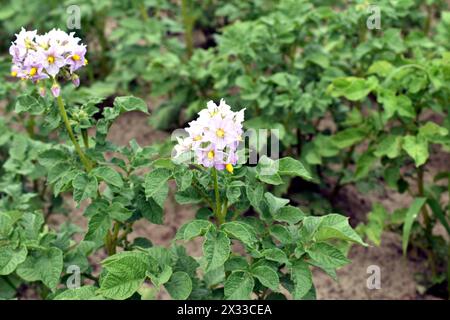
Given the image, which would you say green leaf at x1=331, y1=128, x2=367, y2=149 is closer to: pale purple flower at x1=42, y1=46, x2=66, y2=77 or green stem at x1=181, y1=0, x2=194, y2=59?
green stem at x1=181, y1=0, x2=194, y2=59

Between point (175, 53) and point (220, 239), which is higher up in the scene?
point (175, 53)

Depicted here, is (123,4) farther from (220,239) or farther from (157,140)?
(220,239)

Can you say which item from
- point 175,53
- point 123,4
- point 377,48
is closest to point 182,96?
point 175,53

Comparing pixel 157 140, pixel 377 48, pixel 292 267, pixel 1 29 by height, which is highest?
pixel 1 29

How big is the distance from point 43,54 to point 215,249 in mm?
734

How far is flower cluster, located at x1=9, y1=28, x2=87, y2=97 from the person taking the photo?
207cm

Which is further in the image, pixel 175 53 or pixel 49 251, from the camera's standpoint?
pixel 175 53

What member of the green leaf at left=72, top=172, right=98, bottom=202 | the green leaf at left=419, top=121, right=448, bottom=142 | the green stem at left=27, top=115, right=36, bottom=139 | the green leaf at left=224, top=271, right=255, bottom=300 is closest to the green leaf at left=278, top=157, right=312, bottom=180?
the green leaf at left=224, top=271, right=255, bottom=300

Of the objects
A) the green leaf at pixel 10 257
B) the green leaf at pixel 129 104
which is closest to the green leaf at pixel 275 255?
the green leaf at pixel 129 104

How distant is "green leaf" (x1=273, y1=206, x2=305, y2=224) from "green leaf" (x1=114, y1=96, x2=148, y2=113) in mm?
526

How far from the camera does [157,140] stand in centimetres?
394

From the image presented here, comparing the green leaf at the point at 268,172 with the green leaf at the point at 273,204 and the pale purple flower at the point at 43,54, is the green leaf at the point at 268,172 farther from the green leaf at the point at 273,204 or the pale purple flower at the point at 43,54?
the pale purple flower at the point at 43,54

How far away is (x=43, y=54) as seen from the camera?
207 cm
